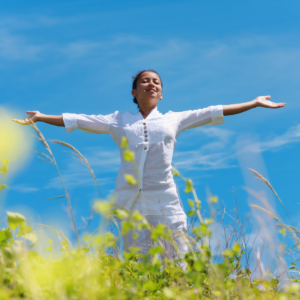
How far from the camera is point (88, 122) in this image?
375 cm

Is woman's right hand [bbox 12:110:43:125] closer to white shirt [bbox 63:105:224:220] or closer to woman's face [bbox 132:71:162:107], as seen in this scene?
white shirt [bbox 63:105:224:220]

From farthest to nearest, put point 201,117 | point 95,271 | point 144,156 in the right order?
point 201,117
point 144,156
point 95,271

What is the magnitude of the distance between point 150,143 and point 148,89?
0.74 m

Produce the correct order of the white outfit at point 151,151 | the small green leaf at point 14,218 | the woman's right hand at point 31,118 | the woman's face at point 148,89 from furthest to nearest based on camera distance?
the woman's face at point 148,89 → the woman's right hand at point 31,118 → the white outfit at point 151,151 → the small green leaf at point 14,218

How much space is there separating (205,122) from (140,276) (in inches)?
82.5

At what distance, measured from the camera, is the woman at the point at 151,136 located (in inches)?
135

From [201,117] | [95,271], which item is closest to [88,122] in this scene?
[201,117]

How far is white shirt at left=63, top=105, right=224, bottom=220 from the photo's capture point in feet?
11.3

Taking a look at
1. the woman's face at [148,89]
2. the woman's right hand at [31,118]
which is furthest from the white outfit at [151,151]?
the woman's right hand at [31,118]

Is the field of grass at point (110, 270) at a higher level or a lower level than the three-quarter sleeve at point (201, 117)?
lower

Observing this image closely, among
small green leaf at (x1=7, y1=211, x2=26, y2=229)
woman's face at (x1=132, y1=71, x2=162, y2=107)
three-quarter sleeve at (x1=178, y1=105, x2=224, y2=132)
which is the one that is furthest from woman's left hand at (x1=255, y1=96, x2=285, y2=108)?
small green leaf at (x1=7, y1=211, x2=26, y2=229)

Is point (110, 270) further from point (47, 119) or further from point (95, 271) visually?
point (47, 119)

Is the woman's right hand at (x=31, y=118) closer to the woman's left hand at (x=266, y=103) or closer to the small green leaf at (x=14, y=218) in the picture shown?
the small green leaf at (x=14, y=218)

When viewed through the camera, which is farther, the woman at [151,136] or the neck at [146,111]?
the neck at [146,111]
